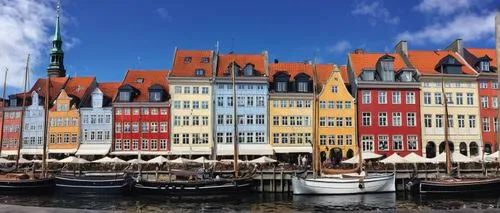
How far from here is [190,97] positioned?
58.3 metres

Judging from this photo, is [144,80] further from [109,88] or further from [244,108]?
[244,108]

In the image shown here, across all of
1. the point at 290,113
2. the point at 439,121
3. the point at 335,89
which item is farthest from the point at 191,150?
the point at 439,121

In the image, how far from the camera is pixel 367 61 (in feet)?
200

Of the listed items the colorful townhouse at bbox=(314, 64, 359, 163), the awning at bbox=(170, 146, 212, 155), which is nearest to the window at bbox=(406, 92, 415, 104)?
the colorful townhouse at bbox=(314, 64, 359, 163)

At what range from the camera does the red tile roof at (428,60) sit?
59031 millimetres

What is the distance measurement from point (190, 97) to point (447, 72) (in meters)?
30.1

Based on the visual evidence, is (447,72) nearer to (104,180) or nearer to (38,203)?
(104,180)

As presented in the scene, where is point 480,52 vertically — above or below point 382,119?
above

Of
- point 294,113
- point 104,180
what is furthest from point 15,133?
point 294,113

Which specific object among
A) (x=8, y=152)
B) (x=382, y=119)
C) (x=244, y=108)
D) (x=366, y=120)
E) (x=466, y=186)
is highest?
(x=244, y=108)

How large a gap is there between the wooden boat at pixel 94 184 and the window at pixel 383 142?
100 ft

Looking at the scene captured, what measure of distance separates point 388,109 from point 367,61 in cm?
681

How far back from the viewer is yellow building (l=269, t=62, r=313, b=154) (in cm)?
5788

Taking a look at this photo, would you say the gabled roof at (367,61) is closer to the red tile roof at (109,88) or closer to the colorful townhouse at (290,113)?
the colorful townhouse at (290,113)
